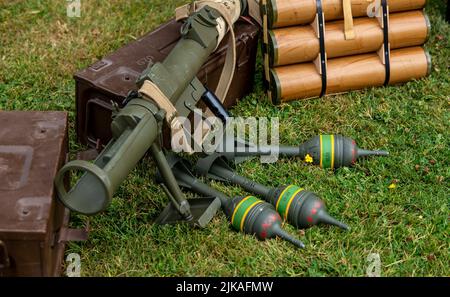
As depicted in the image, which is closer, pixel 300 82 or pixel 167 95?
pixel 167 95

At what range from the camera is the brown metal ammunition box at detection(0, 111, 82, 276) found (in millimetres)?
3336

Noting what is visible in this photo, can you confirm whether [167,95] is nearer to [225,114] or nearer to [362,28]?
[225,114]

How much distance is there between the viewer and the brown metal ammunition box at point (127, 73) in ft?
14.9

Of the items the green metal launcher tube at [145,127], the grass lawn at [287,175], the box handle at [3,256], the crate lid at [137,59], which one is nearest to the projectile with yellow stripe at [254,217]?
the grass lawn at [287,175]

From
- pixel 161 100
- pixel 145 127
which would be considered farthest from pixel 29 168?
pixel 161 100

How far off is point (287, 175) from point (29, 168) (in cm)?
171

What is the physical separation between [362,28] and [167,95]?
2014mm

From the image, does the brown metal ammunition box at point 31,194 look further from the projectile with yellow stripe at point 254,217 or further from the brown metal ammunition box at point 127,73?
the projectile with yellow stripe at point 254,217

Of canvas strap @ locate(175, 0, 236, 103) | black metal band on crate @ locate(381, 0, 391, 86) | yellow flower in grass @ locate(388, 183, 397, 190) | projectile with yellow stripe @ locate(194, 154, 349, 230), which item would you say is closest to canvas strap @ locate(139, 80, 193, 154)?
projectile with yellow stripe @ locate(194, 154, 349, 230)

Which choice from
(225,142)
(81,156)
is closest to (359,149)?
(225,142)

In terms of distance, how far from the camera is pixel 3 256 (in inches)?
132

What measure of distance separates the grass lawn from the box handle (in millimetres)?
571

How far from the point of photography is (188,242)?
404cm
